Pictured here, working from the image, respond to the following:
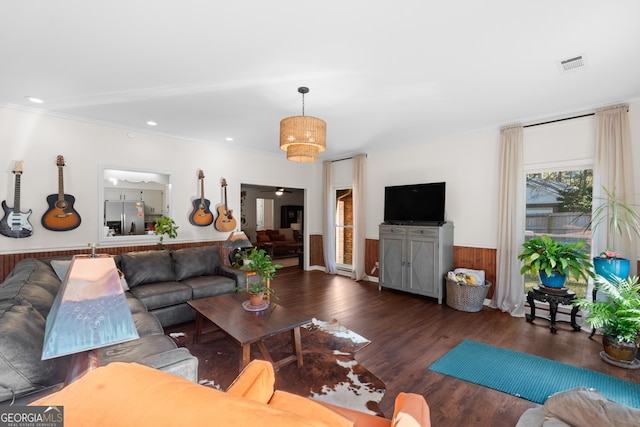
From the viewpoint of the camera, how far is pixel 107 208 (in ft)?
13.9

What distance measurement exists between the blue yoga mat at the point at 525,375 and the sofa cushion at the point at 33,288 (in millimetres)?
3066

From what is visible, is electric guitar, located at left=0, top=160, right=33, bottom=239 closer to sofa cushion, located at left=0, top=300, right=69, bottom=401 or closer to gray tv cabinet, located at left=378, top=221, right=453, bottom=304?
sofa cushion, located at left=0, top=300, right=69, bottom=401

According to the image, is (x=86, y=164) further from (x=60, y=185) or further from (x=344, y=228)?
(x=344, y=228)

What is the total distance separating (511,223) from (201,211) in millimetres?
5071

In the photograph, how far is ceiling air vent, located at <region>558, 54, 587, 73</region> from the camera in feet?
7.96

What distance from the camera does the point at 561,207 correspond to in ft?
12.5

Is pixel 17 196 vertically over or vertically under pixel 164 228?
over

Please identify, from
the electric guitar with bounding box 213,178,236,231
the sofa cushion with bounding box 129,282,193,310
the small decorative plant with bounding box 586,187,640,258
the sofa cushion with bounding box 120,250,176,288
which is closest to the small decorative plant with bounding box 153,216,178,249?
the sofa cushion with bounding box 120,250,176,288

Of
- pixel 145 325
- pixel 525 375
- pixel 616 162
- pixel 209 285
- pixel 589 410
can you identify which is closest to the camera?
pixel 589 410

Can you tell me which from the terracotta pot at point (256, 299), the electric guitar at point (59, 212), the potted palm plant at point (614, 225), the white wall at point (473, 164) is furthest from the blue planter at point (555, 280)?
the electric guitar at point (59, 212)

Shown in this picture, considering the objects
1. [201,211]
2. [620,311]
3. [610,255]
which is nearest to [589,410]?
[620,311]

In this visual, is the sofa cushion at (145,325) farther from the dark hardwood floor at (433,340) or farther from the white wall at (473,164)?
the white wall at (473,164)

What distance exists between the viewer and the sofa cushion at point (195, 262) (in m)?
3.92

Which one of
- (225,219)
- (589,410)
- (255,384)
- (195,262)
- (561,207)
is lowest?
(589,410)
